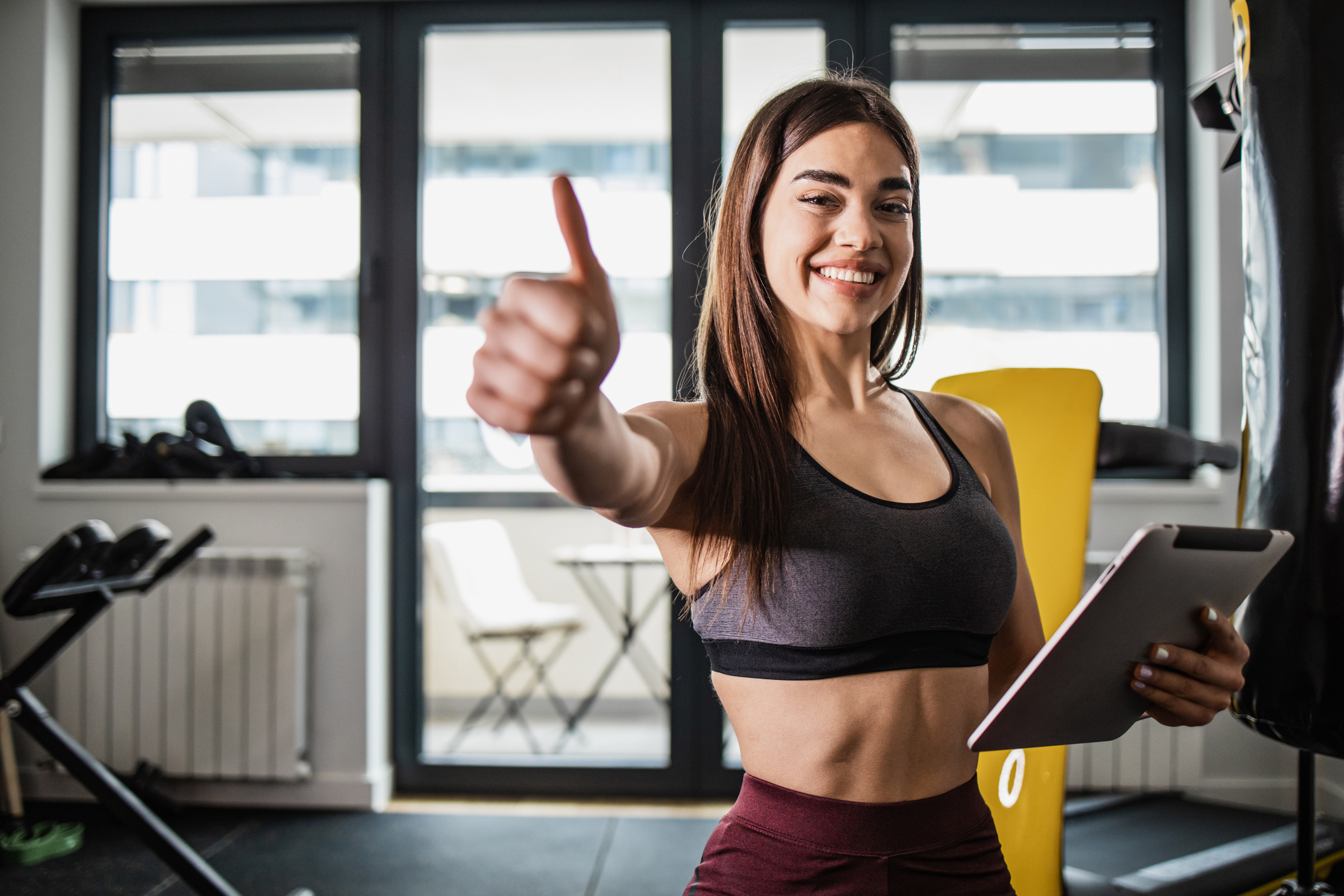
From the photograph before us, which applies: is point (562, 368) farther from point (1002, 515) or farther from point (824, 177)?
point (1002, 515)

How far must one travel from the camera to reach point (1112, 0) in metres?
2.90

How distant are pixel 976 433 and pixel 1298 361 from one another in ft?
1.27

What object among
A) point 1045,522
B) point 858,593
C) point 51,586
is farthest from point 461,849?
point 858,593

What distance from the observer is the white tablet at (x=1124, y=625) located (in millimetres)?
658

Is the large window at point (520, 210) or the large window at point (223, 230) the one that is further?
the large window at point (520, 210)

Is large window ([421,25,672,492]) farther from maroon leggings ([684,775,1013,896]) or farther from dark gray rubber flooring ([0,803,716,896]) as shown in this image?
maroon leggings ([684,775,1013,896])

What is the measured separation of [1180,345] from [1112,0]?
1.21 m

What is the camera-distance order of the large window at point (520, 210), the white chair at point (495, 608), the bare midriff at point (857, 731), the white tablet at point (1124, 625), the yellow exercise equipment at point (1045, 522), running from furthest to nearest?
1. the large window at point (520, 210)
2. the white chair at point (495, 608)
3. the yellow exercise equipment at point (1045, 522)
4. the bare midriff at point (857, 731)
5. the white tablet at point (1124, 625)

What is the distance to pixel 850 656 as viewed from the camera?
0.75m

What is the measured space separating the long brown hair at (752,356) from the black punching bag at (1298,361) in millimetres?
464

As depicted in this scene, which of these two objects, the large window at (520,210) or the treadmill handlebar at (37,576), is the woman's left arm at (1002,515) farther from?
the large window at (520,210)

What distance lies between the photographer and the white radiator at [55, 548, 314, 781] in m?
2.71

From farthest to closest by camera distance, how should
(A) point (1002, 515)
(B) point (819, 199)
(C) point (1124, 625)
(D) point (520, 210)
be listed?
1. (D) point (520, 210)
2. (A) point (1002, 515)
3. (B) point (819, 199)
4. (C) point (1124, 625)

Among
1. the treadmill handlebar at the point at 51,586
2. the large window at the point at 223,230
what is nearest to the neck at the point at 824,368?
the treadmill handlebar at the point at 51,586
